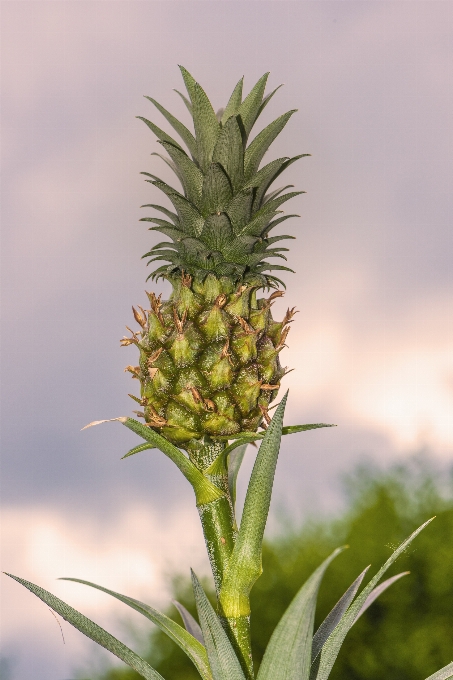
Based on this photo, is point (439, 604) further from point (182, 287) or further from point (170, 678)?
point (182, 287)

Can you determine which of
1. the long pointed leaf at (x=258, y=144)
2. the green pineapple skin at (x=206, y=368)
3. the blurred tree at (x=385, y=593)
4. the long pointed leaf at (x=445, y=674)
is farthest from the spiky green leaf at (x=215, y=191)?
the blurred tree at (x=385, y=593)

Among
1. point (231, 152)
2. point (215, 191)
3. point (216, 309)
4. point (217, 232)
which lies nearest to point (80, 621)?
point (216, 309)

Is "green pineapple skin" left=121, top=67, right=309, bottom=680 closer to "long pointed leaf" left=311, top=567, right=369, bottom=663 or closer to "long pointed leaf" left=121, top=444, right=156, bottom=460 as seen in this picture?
"long pointed leaf" left=121, top=444, right=156, bottom=460

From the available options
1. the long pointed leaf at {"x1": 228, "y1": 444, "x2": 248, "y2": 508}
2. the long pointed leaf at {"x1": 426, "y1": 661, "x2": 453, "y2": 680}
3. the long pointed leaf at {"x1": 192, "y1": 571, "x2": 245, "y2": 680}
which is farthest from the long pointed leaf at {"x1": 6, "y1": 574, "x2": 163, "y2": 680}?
the long pointed leaf at {"x1": 426, "y1": 661, "x2": 453, "y2": 680}

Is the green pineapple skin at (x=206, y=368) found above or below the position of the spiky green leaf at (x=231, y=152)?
below

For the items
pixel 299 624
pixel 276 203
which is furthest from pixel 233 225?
pixel 299 624

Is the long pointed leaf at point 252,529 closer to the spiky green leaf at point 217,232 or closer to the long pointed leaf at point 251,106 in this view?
the spiky green leaf at point 217,232

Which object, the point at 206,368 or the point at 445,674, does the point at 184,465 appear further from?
the point at 445,674

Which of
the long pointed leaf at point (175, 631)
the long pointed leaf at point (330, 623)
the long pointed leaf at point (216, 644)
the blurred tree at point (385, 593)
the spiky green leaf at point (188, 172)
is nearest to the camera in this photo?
the long pointed leaf at point (216, 644)
